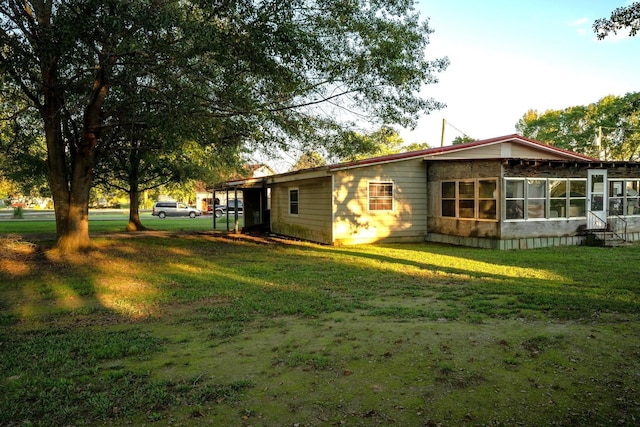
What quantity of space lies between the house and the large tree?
370cm

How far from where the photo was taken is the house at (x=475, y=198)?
1462 cm

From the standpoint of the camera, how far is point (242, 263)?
11.9 metres

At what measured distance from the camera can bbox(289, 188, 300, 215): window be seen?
19.4 meters

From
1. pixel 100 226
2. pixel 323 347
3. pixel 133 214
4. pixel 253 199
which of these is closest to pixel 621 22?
pixel 323 347

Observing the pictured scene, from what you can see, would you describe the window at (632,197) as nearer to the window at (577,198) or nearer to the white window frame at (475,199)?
the window at (577,198)

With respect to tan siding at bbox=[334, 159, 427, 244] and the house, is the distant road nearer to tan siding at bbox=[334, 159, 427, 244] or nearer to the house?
the house

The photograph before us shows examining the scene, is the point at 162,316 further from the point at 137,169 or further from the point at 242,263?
the point at 137,169

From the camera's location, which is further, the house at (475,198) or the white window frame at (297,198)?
the white window frame at (297,198)

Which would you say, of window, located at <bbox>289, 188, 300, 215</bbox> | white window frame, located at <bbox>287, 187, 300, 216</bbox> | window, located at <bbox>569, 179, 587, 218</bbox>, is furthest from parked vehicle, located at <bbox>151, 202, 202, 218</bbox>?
window, located at <bbox>569, 179, 587, 218</bbox>

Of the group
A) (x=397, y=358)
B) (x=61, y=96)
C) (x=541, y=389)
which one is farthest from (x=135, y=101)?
(x=541, y=389)

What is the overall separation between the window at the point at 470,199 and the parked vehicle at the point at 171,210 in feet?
106

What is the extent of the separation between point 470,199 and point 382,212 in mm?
3275

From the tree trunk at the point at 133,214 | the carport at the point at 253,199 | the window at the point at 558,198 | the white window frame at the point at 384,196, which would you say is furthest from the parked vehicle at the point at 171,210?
the window at the point at 558,198

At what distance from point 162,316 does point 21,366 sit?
7.10 ft
